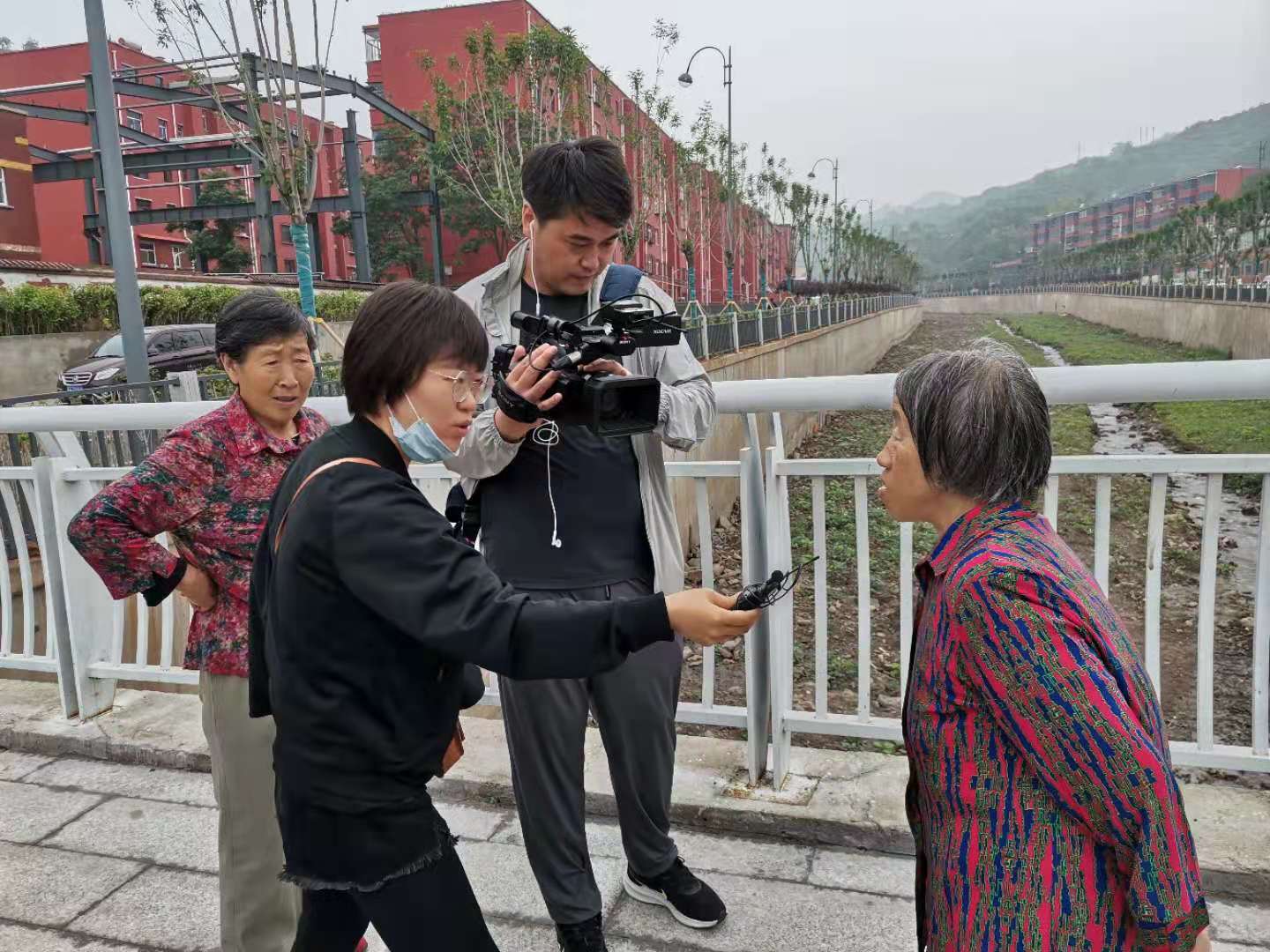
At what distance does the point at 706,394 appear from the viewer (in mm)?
2160

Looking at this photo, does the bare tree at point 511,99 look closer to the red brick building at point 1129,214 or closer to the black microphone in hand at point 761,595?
the black microphone in hand at point 761,595

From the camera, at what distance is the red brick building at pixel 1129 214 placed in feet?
301

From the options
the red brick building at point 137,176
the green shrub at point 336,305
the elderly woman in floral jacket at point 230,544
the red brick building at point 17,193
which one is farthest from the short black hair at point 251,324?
the red brick building at point 17,193

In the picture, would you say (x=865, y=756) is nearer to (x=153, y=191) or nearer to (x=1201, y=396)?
(x=1201, y=396)

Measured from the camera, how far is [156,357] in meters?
15.3

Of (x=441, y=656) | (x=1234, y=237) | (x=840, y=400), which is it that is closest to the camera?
(x=441, y=656)

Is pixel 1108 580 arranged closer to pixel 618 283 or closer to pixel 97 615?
pixel 618 283

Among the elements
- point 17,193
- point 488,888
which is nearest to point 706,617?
point 488,888

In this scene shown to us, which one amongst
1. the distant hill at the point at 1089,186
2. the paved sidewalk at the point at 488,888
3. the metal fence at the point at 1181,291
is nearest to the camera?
the paved sidewalk at the point at 488,888

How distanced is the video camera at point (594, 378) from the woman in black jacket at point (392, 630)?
242mm

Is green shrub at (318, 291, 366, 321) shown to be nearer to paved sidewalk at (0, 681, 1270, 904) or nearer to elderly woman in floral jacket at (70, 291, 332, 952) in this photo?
paved sidewalk at (0, 681, 1270, 904)

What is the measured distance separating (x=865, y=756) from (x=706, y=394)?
1.40 meters

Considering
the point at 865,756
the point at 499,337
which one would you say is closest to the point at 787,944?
the point at 865,756

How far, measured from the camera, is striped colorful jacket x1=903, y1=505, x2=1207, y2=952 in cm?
115
